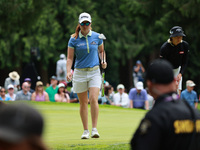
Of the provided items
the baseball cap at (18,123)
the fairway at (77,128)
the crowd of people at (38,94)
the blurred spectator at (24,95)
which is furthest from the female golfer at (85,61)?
the blurred spectator at (24,95)

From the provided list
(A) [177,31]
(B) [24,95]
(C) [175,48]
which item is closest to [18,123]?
(A) [177,31]

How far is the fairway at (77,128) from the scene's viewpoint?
328 inches

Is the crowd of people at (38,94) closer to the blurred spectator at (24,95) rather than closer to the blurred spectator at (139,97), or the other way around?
the blurred spectator at (24,95)

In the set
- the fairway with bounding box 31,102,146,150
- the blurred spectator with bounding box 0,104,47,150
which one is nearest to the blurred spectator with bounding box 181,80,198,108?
the fairway with bounding box 31,102,146,150

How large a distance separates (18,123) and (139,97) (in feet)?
57.2

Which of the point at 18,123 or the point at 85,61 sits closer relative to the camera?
the point at 18,123

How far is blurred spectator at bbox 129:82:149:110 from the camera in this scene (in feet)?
63.5

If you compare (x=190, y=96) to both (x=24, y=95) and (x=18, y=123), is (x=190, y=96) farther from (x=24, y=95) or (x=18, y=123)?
(x=18, y=123)

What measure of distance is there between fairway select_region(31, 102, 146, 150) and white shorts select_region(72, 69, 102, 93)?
2.89ft

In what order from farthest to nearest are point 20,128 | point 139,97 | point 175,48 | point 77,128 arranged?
point 139,97 → point 77,128 → point 175,48 → point 20,128

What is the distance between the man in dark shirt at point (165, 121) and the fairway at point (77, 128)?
4.53 ft

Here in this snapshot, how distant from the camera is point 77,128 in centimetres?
1159

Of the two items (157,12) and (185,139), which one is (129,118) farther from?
(157,12)

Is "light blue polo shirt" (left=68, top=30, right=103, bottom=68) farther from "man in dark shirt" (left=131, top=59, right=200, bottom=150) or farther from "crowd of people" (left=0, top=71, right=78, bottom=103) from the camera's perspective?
"crowd of people" (left=0, top=71, right=78, bottom=103)
